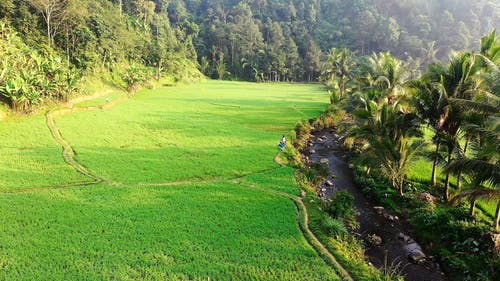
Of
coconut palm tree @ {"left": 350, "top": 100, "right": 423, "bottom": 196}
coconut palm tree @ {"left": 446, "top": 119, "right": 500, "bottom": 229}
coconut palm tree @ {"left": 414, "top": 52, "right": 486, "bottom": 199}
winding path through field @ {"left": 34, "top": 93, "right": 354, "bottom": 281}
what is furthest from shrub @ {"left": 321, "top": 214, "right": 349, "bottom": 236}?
coconut palm tree @ {"left": 414, "top": 52, "right": 486, "bottom": 199}

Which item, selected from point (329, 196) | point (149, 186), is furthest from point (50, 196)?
point (329, 196)

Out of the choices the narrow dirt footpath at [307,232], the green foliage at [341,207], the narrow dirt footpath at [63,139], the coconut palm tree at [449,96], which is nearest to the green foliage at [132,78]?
the narrow dirt footpath at [63,139]

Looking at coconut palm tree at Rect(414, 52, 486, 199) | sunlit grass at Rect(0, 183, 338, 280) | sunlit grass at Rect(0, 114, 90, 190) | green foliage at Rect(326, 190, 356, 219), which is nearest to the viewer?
sunlit grass at Rect(0, 183, 338, 280)

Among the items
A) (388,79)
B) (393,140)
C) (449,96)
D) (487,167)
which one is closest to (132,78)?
(388,79)

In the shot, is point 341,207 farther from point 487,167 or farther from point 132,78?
point 132,78

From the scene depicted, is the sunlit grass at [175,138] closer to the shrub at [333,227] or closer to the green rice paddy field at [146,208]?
the green rice paddy field at [146,208]

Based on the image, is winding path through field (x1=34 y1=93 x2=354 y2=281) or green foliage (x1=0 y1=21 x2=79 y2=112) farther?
green foliage (x1=0 y1=21 x2=79 y2=112)

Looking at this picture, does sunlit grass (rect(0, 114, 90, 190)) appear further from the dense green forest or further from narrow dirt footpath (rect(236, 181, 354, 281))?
narrow dirt footpath (rect(236, 181, 354, 281))

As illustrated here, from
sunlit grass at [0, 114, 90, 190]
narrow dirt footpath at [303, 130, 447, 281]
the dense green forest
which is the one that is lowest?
narrow dirt footpath at [303, 130, 447, 281]
